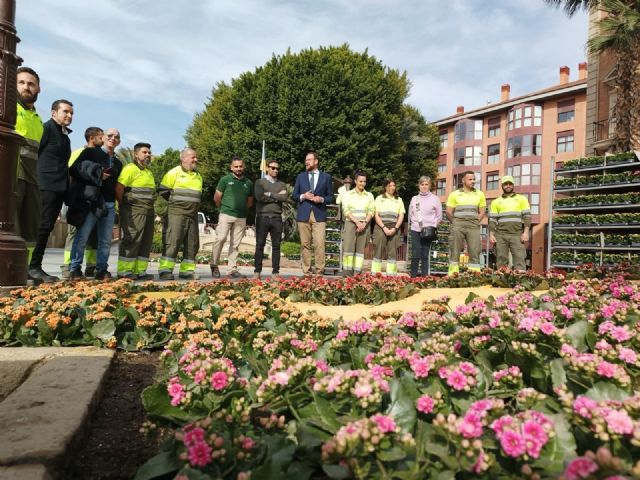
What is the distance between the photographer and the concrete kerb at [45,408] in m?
1.29

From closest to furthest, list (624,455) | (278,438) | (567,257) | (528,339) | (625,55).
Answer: (624,455) → (278,438) → (528,339) → (625,55) → (567,257)

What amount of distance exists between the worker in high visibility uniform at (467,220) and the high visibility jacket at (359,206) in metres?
1.46

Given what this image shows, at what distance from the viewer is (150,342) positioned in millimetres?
3020

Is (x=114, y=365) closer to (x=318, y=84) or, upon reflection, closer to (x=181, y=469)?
(x=181, y=469)

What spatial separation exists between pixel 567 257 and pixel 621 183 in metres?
3.65

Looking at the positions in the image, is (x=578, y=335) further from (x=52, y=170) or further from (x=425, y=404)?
(x=52, y=170)

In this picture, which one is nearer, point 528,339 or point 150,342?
point 528,339

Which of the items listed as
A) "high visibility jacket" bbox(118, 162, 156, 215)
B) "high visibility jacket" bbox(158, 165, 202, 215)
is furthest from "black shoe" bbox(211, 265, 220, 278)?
"high visibility jacket" bbox(118, 162, 156, 215)

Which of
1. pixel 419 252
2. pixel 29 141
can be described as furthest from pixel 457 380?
pixel 419 252

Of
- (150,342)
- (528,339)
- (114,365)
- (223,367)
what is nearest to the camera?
(223,367)

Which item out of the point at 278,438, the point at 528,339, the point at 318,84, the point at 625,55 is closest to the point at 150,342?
the point at 278,438

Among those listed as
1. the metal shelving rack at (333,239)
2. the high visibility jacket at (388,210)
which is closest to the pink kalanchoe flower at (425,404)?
the high visibility jacket at (388,210)

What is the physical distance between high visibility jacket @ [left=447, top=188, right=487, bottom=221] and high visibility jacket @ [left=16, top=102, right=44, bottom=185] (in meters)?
6.63

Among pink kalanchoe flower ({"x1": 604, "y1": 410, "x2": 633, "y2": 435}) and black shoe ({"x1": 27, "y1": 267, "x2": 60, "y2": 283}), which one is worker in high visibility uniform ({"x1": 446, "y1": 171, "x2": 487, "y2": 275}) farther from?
pink kalanchoe flower ({"x1": 604, "y1": 410, "x2": 633, "y2": 435})
